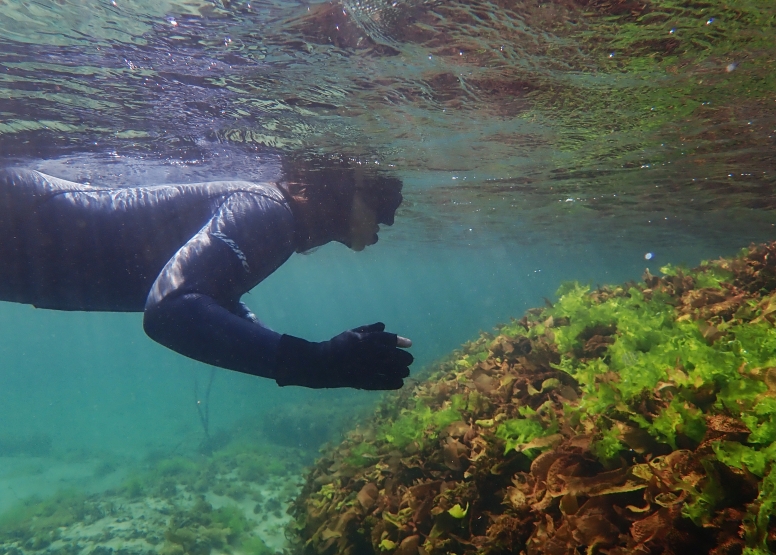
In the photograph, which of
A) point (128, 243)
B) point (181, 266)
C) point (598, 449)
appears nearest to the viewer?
point (181, 266)

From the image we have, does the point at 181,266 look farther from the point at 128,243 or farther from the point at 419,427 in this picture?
the point at 419,427

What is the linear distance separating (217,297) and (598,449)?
2584 mm

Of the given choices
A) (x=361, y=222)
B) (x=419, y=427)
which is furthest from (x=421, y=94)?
(x=419, y=427)

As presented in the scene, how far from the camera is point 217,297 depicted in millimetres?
2420

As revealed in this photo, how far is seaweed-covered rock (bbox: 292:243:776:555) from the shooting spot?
2039 mm

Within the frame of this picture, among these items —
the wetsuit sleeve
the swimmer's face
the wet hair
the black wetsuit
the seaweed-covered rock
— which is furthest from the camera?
the swimmer's face

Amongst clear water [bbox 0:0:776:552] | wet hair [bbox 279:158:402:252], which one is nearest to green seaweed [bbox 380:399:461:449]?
wet hair [bbox 279:158:402:252]

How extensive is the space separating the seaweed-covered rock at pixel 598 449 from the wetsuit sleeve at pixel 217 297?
194cm

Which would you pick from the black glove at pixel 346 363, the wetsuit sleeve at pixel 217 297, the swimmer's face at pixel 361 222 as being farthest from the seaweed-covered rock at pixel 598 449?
the swimmer's face at pixel 361 222

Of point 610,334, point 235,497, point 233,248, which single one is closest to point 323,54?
point 233,248

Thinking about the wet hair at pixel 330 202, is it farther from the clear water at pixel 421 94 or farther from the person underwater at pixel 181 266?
the clear water at pixel 421 94

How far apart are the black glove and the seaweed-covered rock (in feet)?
4.44

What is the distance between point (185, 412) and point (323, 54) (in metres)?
48.8

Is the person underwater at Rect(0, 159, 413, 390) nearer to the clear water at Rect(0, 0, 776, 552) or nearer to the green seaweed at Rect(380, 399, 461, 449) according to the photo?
Answer: the green seaweed at Rect(380, 399, 461, 449)
